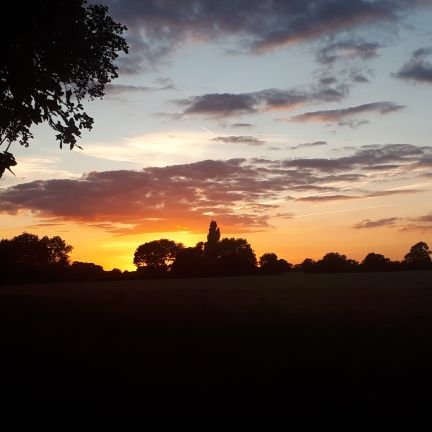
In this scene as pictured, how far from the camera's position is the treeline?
87.1m

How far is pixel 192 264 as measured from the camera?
9600 cm

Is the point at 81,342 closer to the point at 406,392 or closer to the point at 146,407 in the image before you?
the point at 146,407

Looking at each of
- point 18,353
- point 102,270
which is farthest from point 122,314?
point 102,270

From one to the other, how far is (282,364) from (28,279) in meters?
79.7

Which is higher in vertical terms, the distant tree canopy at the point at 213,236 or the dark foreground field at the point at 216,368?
the distant tree canopy at the point at 213,236

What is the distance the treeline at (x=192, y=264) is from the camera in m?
87.1

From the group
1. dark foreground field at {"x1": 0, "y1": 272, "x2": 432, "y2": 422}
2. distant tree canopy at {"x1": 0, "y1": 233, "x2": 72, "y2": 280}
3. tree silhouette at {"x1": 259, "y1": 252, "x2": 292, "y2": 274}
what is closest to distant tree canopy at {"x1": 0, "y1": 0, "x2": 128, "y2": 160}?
dark foreground field at {"x1": 0, "y1": 272, "x2": 432, "y2": 422}

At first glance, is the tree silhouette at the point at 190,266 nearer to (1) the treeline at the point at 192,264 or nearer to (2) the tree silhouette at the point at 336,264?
(1) the treeline at the point at 192,264

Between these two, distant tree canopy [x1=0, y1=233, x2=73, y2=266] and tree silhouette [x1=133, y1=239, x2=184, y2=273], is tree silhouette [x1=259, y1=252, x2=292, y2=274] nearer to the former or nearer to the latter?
tree silhouette [x1=133, y1=239, x2=184, y2=273]

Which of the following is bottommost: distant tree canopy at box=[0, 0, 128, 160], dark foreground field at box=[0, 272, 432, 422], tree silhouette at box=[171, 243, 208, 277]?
dark foreground field at box=[0, 272, 432, 422]

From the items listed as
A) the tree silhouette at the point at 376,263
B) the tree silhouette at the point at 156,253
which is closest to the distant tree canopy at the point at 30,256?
the tree silhouette at the point at 156,253

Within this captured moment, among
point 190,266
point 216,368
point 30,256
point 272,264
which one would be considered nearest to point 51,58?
point 216,368

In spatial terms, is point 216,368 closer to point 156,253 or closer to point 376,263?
point 376,263

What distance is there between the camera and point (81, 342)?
50.1ft
